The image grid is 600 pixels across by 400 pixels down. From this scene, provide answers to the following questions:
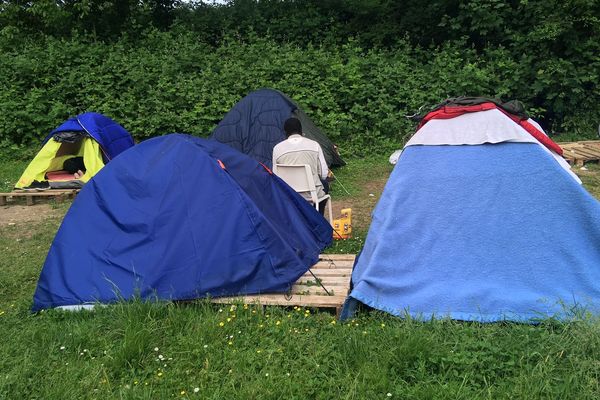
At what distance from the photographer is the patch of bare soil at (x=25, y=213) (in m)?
7.46

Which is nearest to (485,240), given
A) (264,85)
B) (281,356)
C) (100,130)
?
(281,356)

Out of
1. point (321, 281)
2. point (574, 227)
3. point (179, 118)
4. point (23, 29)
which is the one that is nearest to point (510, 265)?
point (574, 227)

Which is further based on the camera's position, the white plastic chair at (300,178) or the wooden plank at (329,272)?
the white plastic chair at (300,178)

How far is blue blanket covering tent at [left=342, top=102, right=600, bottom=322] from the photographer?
149 inches

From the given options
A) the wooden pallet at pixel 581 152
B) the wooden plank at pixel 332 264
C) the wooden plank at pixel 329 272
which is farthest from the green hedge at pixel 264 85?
the wooden plank at pixel 329 272

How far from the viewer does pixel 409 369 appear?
3.23 metres

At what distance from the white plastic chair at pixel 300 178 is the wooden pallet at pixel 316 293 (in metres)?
1.29

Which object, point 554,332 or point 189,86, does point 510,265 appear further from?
point 189,86

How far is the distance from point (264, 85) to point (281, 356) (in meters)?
9.00

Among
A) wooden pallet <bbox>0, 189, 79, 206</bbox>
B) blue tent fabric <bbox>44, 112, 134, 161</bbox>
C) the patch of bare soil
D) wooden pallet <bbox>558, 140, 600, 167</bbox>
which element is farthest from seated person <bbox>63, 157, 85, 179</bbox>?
wooden pallet <bbox>558, 140, 600, 167</bbox>

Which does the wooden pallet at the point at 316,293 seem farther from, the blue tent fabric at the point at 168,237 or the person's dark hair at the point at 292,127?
the person's dark hair at the point at 292,127

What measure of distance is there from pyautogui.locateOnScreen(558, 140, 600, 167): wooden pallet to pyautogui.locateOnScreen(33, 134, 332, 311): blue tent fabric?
22.2ft

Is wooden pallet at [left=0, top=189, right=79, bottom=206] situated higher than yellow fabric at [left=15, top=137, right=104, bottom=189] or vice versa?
yellow fabric at [left=15, top=137, right=104, bottom=189]

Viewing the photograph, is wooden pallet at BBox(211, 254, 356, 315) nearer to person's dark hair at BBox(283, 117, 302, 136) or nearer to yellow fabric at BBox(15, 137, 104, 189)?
person's dark hair at BBox(283, 117, 302, 136)
